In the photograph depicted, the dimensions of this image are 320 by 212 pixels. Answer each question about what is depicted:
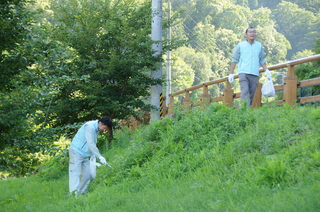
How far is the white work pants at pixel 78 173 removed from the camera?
8.77 meters

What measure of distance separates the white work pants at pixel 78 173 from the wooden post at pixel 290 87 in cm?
452

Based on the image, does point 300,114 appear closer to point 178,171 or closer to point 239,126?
point 239,126

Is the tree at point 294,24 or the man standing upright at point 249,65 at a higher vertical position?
the tree at point 294,24

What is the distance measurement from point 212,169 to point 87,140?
2730mm

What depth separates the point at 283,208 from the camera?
466 cm

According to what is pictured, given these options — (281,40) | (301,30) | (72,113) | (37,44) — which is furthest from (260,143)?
(301,30)

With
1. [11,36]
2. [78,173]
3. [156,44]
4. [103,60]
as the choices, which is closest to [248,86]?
[78,173]

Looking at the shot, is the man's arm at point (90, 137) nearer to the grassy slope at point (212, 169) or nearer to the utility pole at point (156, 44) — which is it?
the grassy slope at point (212, 169)

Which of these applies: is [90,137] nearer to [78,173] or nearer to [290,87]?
[78,173]

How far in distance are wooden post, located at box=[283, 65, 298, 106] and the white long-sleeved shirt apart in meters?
4.19

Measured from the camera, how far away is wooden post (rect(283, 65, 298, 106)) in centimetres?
978

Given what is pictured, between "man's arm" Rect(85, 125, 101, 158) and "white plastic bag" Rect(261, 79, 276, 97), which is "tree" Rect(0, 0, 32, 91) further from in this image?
"white plastic bag" Rect(261, 79, 276, 97)

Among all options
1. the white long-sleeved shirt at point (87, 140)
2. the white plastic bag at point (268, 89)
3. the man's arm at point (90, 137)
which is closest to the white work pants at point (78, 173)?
the white long-sleeved shirt at point (87, 140)

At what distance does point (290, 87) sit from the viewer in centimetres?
981
